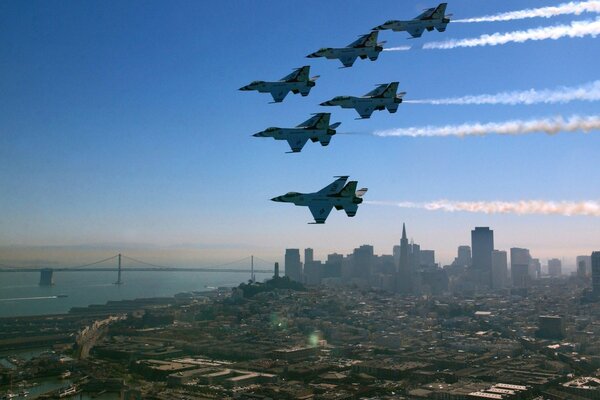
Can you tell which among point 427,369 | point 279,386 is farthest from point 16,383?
point 427,369

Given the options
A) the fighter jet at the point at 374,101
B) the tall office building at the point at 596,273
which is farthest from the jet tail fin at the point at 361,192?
the tall office building at the point at 596,273

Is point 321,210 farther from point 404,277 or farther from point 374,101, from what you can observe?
point 404,277

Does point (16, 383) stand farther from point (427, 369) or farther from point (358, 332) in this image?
point (358, 332)

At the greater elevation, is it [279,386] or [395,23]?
[395,23]

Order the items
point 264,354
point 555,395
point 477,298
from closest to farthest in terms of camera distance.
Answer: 1. point 555,395
2. point 264,354
3. point 477,298

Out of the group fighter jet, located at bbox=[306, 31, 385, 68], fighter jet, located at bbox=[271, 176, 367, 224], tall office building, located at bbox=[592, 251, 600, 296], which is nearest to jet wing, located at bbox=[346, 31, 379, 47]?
fighter jet, located at bbox=[306, 31, 385, 68]

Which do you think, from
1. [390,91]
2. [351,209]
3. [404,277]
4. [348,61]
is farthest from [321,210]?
[404,277]
